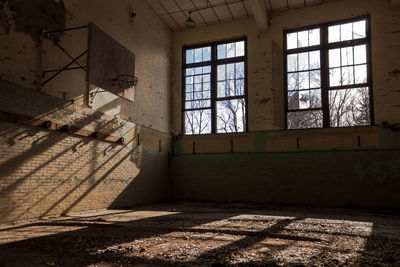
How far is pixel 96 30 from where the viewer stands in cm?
602

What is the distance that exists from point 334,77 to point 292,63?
1.24 metres

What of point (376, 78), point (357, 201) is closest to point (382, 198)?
point (357, 201)

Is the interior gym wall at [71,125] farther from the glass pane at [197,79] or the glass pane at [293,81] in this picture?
the glass pane at [293,81]

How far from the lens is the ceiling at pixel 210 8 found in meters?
9.31

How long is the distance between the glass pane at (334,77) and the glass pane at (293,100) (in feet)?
3.11

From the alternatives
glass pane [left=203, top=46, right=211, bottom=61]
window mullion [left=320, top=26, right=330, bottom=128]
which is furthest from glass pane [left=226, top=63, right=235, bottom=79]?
window mullion [left=320, top=26, right=330, bottom=128]

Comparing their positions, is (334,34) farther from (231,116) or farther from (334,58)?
(231,116)

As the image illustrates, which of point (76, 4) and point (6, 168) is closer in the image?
point (6, 168)

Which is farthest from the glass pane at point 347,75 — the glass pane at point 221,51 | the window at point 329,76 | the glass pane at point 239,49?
the glass pane at point 221,51

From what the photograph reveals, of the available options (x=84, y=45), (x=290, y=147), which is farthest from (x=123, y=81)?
(x=290, y=147)

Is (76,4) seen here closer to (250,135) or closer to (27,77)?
(27,77)

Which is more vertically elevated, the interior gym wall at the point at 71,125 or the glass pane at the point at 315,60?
the glass pane at the point at 315,60

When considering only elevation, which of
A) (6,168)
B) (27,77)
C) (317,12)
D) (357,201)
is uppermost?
(317,12)

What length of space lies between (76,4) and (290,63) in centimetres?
590
